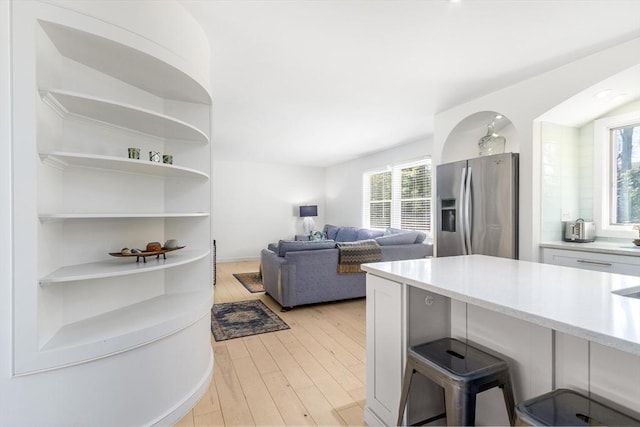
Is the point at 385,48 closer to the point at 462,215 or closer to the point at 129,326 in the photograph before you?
the point at 462,215

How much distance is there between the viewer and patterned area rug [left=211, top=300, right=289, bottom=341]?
311 centimetres

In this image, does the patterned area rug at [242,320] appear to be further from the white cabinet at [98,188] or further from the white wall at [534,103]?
the white wall at [534,103]

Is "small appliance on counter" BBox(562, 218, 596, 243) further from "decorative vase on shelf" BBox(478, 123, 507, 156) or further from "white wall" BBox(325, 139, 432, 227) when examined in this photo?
"white wall" BBox(325, 139, 432, 227)

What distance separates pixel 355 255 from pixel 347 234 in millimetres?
2626

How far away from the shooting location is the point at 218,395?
207cm

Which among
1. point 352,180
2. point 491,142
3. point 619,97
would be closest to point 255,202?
point 352,180

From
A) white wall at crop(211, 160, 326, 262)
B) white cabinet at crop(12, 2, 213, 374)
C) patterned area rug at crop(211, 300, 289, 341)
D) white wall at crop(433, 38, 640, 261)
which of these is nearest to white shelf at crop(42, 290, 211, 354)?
white cabinet at crop(12, 2, 213, 374)

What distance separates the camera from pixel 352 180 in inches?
289

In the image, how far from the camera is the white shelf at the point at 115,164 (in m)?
1.50

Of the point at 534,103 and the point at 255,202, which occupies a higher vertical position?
the point at 534,103

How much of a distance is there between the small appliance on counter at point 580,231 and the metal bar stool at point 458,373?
7.46 ft

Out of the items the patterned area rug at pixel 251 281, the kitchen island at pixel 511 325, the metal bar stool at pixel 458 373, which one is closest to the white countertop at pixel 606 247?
the kitchen island at pixel 511 325

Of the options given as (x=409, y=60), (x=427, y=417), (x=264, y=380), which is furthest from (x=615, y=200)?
(x=264, y=380)

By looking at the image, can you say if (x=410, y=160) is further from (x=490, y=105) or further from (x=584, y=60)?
(x=584, y=60)
